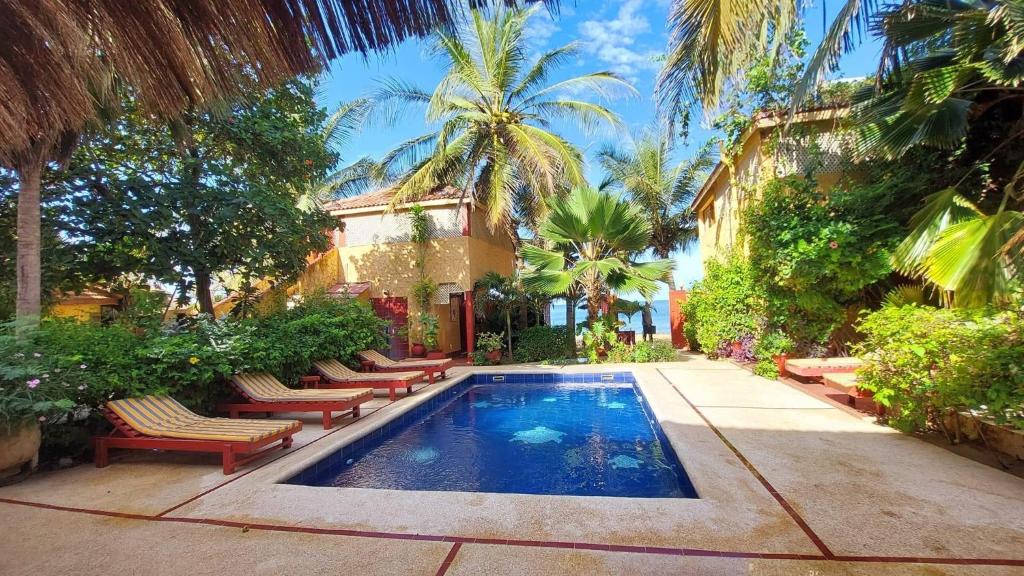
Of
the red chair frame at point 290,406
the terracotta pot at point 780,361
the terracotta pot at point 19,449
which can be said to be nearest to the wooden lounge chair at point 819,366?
the terracotta pot at point 780,361

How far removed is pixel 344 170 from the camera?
54.0ft

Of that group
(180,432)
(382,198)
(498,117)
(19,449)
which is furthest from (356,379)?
(498,117)

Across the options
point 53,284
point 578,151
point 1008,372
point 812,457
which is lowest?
point 812,457

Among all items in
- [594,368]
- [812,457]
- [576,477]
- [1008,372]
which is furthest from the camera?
[594,368]

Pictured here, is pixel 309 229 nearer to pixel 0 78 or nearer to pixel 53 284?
pixel 53 284

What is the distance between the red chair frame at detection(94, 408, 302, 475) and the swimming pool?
1.82ft

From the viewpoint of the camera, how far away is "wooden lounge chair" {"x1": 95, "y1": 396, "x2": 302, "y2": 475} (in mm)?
4336

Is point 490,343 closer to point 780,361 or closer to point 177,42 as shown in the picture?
point 780,361

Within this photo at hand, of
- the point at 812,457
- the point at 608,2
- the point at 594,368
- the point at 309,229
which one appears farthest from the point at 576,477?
the point at 309,229

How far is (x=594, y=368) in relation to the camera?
1055cm

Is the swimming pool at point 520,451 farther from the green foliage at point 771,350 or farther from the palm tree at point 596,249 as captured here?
the palm tree at point 596,249

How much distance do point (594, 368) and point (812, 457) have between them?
638cm

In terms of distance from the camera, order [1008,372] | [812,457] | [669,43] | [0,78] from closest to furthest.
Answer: [0,78], [1008,372], [669,43], [812,457]

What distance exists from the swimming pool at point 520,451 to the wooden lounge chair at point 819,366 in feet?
8.73
